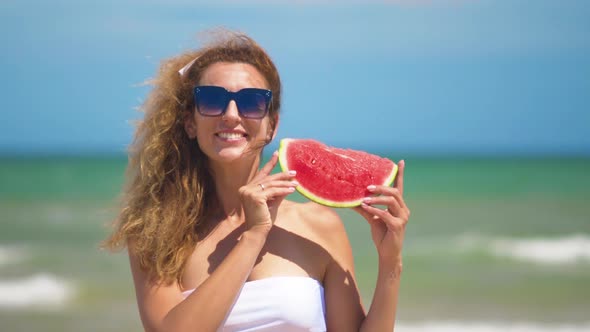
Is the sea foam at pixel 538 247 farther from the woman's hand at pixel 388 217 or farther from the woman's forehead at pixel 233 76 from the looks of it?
the woman's forehead at pixel 233 76

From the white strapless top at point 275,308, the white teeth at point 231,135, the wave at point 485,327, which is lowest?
the wave at point 485,327

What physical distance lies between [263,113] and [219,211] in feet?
2.13

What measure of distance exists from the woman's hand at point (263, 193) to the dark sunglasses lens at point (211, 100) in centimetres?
38

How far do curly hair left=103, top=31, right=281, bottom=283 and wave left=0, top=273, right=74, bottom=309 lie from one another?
800 cm

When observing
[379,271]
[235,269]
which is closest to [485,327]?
[379,271]

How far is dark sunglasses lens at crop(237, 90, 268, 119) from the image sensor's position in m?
3.50

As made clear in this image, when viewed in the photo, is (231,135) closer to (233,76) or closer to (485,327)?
(233,76)

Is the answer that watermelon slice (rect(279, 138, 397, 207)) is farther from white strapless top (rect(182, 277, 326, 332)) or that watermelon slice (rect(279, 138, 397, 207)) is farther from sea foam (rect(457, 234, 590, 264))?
sea foam (rect(457, 234, 590, 264))

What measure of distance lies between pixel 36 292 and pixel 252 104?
9.69 m

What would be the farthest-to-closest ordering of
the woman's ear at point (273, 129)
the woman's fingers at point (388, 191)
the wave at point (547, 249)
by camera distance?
the wave at point (547, 249)
the woman's ear at point (273, 129)
the woman's fingers at point (388, 191)

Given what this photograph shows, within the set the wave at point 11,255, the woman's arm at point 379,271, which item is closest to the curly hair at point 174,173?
the woman's arm at point 379,271

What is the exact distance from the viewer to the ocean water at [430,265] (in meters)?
10.3

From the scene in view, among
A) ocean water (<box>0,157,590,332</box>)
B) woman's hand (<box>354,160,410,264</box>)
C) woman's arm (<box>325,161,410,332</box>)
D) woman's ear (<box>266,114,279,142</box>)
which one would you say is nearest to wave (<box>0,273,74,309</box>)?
ocean water (<box>0,157,590,332</box>)

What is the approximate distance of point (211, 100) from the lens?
3523 millimetres
